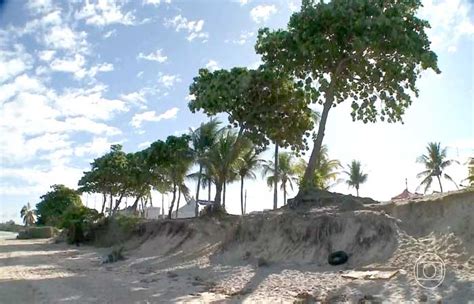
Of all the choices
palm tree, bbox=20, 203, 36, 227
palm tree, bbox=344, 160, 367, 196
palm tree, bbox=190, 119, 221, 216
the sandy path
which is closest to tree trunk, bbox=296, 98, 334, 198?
the sandy path

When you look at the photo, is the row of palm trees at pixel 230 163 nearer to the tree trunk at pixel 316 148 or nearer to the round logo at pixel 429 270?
the tree trunk at pixel 316 148

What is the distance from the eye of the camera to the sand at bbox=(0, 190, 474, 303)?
12758mm

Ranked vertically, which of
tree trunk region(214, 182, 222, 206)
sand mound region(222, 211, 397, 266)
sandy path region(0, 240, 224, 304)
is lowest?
sandy path region(0, 240, 224, 304)

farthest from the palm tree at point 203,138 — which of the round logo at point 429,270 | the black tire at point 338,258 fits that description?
the round logo at point 429,270

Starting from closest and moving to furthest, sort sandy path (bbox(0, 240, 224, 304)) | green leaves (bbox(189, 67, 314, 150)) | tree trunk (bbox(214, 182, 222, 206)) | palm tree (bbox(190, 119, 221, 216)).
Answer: sandy path (bbox(0, 240, 224, 304)) → green leaves (bbox(189, 67, 314, 150)) → tree trunk (bbox(214, 182, 222, 206)) → palm tree (bbox(190, 119, 221, 216))

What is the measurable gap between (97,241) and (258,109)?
69.8 feet

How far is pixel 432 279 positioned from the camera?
12.7 meters

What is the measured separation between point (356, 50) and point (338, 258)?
36.3 feet

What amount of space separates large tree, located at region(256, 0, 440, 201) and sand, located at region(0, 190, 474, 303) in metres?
4.92

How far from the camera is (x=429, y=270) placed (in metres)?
13.4

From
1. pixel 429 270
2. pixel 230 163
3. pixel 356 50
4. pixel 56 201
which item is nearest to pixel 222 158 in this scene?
pixel 230 163

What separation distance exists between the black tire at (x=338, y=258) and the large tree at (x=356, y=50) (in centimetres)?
712

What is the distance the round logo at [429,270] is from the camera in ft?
40.7

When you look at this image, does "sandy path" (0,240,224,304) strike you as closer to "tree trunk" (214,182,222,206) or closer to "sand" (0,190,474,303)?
"sand" (0,190,474,303)
